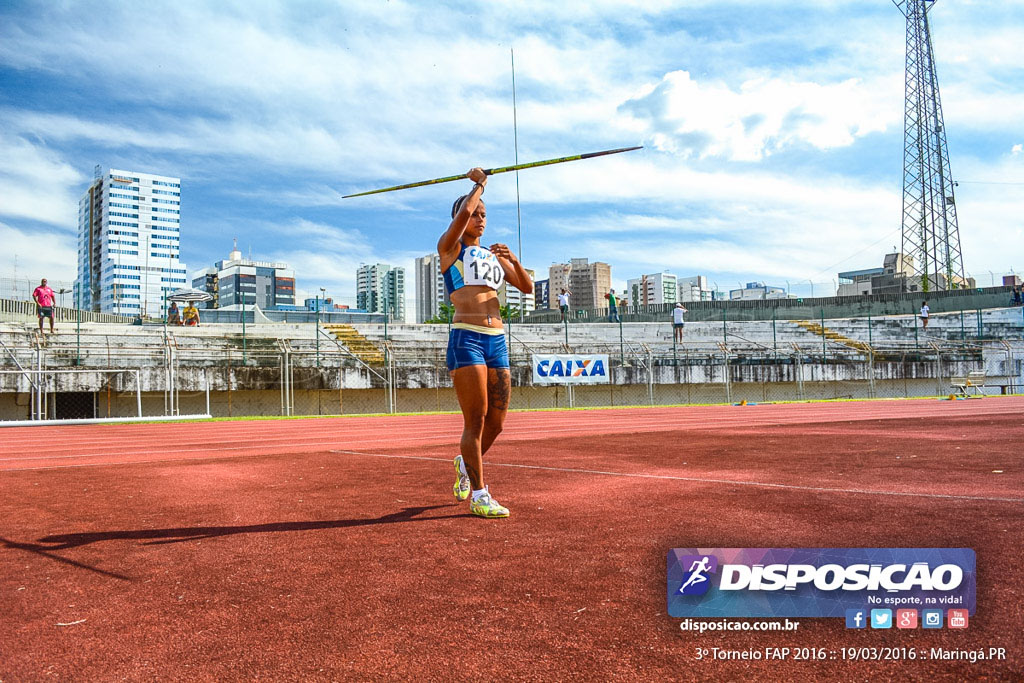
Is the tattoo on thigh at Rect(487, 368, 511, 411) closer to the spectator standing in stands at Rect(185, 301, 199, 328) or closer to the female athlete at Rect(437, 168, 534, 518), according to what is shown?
the female athlete at Rect(437, 168, 534, 518)

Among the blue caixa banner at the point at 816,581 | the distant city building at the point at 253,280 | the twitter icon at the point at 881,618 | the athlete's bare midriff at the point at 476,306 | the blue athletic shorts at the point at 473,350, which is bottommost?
the twitter icon at the point at 881,618

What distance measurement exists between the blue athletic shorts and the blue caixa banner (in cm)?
191

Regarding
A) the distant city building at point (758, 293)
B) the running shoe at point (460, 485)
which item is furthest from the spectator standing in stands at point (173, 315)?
the distant city building at point (758, 293)

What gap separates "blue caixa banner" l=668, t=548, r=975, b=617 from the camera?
7.88 feet

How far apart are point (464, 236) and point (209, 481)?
318cm

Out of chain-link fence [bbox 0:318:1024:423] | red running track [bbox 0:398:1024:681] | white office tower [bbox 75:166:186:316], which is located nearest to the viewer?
red running track [bbox 0:398:1024:681]

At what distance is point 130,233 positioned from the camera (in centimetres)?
16512

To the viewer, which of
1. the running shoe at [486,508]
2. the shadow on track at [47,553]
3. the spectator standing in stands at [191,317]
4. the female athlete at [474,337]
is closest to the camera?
the shadow on track at [47,553]

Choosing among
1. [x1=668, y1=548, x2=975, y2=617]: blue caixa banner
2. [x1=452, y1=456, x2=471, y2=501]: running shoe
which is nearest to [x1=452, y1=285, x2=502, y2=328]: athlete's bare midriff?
[x1=452, y1=456, x2=471, y2=501]: running shoe

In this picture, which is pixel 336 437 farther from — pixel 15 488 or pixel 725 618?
pixel 725 618

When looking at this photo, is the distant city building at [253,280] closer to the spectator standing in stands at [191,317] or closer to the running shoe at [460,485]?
the spectator standing in stands at [191,317]

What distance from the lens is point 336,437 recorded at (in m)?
12.1

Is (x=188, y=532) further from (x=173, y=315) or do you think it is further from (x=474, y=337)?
(x=173, y=315)

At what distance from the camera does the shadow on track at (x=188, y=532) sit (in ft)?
12.2
